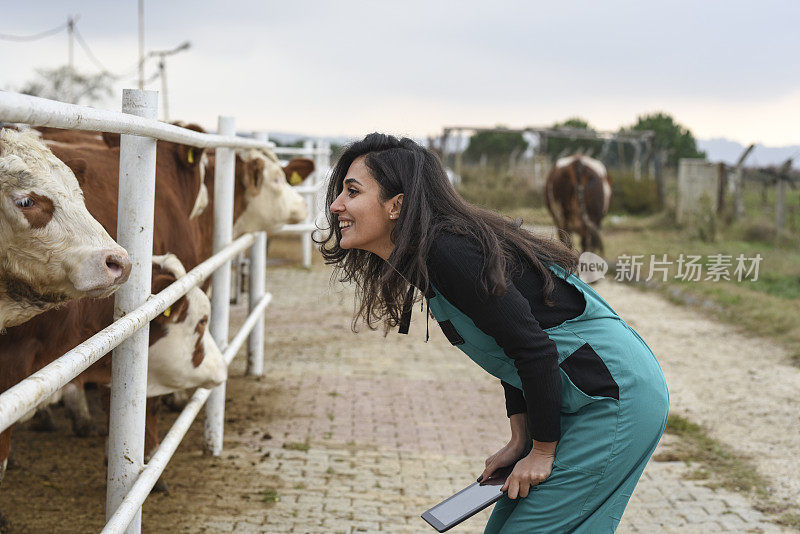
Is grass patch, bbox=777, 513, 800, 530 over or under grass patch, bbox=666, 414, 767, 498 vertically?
over

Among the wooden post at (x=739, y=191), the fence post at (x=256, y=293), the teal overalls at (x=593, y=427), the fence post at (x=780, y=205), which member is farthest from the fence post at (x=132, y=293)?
the wooden post at (x=739, y=191)

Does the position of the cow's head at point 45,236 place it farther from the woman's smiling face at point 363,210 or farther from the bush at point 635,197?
the bush at point 635,197

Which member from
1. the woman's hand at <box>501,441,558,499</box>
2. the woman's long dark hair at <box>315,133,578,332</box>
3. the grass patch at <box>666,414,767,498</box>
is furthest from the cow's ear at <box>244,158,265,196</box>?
the woman's hand at <box>501,441,558,499</box>

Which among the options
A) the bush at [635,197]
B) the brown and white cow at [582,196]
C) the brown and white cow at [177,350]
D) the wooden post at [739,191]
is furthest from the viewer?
the bush at [635,197]

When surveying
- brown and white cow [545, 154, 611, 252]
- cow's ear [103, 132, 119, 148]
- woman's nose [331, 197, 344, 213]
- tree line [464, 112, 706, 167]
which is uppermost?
tree line [464, 112, 706, 167]

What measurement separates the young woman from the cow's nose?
55 centimetres

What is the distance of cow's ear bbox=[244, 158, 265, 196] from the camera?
5.88 m

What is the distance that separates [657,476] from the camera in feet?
15.3

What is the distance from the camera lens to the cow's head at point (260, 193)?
589 centimetres

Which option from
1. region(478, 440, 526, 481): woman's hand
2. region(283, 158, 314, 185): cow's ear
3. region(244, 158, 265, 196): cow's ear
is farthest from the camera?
region(283, 158, 314, 185): cow's ear

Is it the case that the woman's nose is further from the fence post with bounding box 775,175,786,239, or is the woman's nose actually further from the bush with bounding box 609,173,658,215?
the bush with bounding box 609,173,658,215

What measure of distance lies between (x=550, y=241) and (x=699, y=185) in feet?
54.1

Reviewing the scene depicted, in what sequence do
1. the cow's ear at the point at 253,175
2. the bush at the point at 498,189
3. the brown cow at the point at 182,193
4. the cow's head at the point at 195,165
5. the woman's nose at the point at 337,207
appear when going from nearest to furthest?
the woman's nose at the point at 337,207 → the brown cow at the point at 182,193 → the cow's head at the point at 195,165 → the cow's ear at the point at 253,175 → the bush at the point at 498,189

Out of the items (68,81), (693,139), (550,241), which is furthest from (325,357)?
(693,139)
